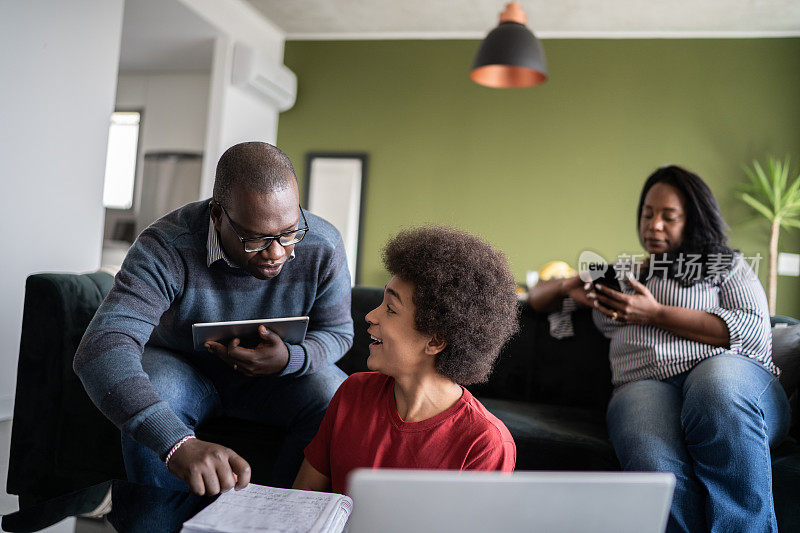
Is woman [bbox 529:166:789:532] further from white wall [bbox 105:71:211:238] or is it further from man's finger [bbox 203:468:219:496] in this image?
white wall [bbox 105:71:211:238]

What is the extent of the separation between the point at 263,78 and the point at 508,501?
4.84m

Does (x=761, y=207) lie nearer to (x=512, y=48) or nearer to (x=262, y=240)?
(x=512, y=48)

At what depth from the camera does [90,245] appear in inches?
147

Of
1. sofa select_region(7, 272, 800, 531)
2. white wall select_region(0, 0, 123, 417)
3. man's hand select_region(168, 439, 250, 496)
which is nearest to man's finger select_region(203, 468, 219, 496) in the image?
man's hand select_region(168, 439, 250, 496)

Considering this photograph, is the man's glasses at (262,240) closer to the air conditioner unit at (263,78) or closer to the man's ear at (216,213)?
the man's ear at (216,213)

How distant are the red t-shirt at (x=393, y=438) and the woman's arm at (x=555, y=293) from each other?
1.07m

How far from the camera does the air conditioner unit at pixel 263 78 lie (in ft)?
16.3

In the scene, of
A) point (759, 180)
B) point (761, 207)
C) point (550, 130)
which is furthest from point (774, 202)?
point (550, 130)

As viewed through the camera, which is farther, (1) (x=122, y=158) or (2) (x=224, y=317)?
(1) (x=122, y=158)

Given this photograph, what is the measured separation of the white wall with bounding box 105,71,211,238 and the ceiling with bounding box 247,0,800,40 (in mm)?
1034

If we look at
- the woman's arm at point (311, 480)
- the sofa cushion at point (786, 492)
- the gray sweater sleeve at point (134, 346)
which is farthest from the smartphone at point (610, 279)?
the gray sweater sleeve at point (134, 346)

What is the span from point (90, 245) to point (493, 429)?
319 cm

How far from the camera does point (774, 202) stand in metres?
4.47

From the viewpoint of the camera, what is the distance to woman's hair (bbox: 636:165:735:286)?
2113 mm
